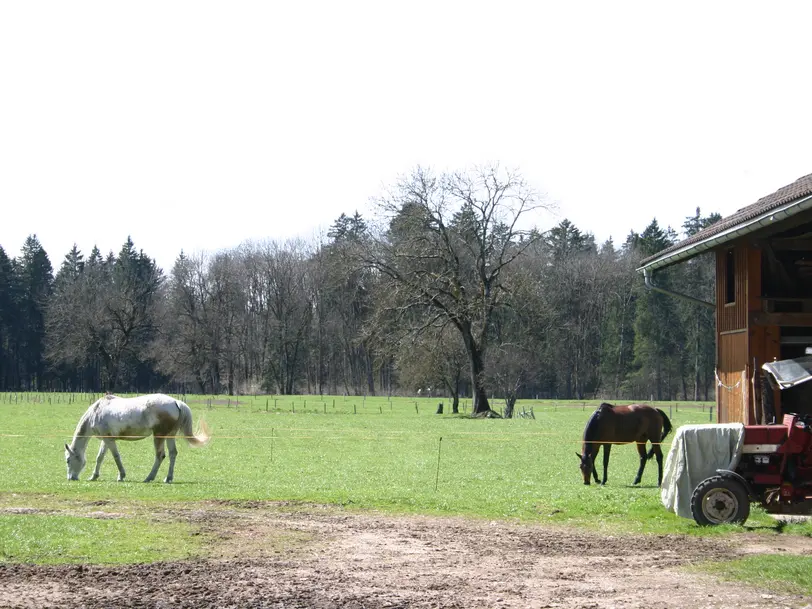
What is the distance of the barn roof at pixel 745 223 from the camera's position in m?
15.8

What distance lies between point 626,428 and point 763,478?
26.6 ft

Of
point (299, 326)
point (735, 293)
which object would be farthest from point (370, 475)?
point (299, 326)

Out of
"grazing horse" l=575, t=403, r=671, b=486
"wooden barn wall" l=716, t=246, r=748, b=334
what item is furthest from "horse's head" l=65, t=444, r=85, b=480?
"wooden barn wall" l=716, t=246, r=748, b=334

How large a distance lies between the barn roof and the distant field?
484cm

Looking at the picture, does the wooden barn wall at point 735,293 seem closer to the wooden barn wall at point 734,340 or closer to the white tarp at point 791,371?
the wooden barn wall at point 734,340

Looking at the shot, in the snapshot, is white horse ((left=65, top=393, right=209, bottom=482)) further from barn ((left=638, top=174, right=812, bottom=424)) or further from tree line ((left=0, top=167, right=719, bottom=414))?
tree line ((left=0, top=167, right=719, bottom=414))

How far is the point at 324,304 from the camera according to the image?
326 ft

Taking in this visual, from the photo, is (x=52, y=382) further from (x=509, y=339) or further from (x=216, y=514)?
→ (x=216, y=514)

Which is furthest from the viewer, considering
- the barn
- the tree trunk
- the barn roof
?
the tree trunk

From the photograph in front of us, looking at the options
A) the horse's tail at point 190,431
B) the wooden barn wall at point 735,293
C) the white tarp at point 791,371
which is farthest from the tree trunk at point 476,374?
the white tarp at point 791,371

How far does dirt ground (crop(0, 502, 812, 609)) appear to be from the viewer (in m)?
8.51

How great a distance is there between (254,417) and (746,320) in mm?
35846

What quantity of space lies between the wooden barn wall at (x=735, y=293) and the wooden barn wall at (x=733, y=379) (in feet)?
0.77

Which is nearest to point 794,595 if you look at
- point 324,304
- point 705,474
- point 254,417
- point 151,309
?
point 705,474
